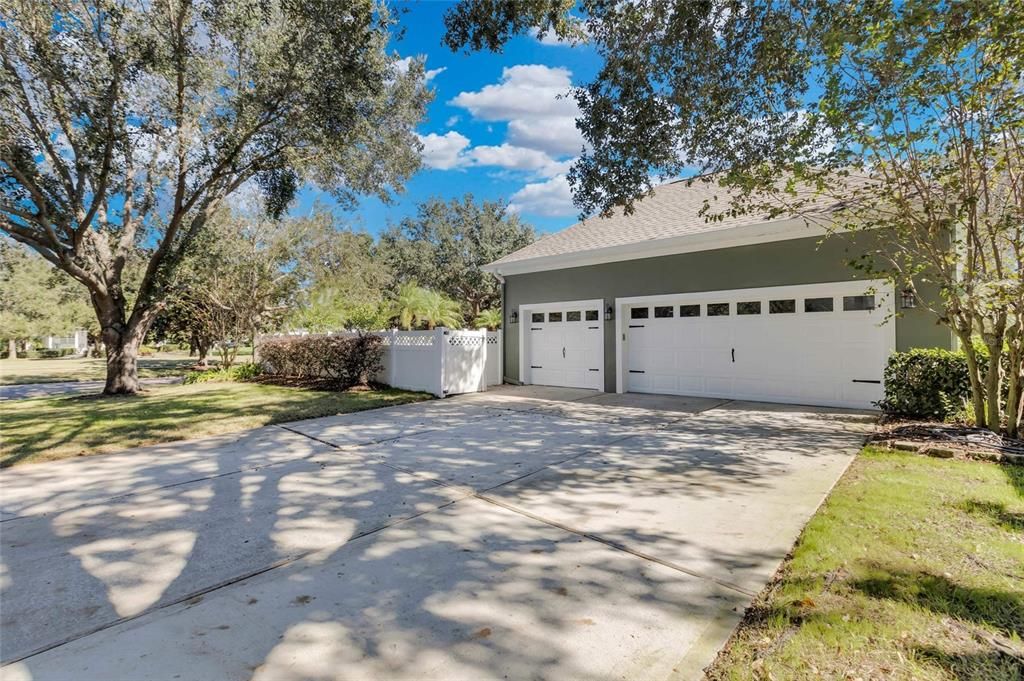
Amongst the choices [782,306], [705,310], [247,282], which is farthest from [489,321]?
[782,306]

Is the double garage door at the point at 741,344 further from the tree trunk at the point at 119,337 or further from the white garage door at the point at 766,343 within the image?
the tree trunk at the point at 119,337

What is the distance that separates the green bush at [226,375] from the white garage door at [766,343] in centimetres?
1162

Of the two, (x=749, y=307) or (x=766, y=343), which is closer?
(x=766, y=343)

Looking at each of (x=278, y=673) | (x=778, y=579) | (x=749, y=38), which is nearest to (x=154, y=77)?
(x=749, y=38)

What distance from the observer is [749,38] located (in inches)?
226

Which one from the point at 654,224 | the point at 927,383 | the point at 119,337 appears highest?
the point at 654,224

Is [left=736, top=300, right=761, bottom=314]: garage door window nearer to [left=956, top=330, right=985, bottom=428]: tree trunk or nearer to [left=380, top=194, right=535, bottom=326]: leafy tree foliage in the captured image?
[left=956, top=330, right=985, bottom=428]: tree trunk

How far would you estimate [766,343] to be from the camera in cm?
896

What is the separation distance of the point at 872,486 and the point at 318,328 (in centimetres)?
1751

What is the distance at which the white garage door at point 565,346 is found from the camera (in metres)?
11.1

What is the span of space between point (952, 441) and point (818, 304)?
3.59m

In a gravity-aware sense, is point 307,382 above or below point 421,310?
below

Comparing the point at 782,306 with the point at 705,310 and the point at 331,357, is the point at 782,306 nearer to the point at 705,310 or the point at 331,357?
the point at 705,310

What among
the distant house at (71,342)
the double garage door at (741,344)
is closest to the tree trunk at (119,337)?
the double garage door at (741,344)
